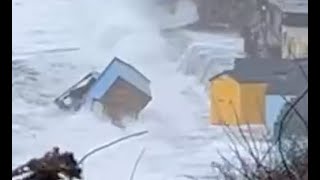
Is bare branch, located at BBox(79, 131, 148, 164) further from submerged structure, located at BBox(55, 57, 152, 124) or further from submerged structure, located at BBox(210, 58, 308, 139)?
submerged structure, located at BBox(210, 58, 308, 139)

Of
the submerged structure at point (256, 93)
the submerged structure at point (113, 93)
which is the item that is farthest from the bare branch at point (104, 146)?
the submerged structure at point (256, 93)

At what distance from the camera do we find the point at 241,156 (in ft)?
5.24

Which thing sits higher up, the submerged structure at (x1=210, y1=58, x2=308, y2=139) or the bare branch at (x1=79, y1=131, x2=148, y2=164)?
the submerged structure at (x1=210, y1=58, x2=308, y2=139)

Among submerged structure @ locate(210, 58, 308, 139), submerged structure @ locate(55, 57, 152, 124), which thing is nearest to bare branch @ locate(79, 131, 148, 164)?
submerged structure @ locate(55, 57, 152, 124)

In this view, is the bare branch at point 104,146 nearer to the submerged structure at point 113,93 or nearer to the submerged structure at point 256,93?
the submerged structure at point 113,93

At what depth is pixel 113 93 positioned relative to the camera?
1.57 meters

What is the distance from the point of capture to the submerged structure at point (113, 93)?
1.56 m

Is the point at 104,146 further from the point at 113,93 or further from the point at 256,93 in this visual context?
the point at 256,93

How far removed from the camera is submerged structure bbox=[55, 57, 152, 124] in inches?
61.3

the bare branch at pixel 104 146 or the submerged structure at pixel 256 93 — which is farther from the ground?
the submerged structure at pixel 256 93

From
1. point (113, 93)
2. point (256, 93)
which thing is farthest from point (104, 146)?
point (256, 93)
